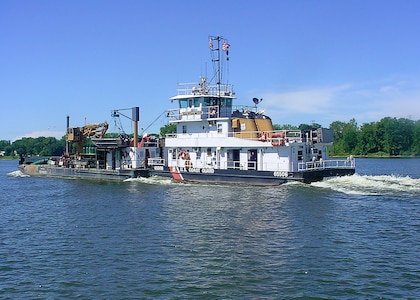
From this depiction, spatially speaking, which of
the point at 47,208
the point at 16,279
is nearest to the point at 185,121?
the point at 47,208

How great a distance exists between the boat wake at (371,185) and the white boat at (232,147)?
87 cm

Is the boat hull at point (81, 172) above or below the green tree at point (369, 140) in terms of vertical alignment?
below

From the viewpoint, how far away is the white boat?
1352 inches

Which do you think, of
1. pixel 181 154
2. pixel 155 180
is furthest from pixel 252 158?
pixel 155 180

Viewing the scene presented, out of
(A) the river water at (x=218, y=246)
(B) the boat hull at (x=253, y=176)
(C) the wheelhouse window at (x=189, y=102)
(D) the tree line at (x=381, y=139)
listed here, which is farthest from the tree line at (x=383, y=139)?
(A) the river water at (x=218, y=246)

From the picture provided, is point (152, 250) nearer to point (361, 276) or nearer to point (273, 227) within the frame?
point (273, 227)

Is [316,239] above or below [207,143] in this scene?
below

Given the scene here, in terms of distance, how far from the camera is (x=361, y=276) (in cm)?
1369

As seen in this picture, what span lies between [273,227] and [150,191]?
1538 centimetres

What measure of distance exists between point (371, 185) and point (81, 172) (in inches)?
1126

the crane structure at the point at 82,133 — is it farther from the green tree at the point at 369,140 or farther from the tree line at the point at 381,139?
the green tree at the point at 369,140

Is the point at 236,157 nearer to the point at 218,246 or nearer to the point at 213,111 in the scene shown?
the point at 213,111

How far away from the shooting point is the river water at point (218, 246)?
1306cm

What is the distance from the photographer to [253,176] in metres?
34.6
